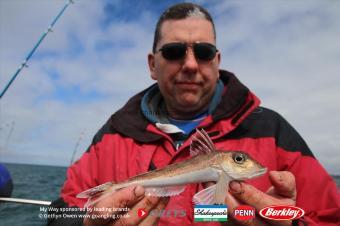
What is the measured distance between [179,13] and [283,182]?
2769 mm

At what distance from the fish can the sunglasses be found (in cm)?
132

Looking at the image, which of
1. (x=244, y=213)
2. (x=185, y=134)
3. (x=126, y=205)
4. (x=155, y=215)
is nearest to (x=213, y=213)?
(x=244, y=213)

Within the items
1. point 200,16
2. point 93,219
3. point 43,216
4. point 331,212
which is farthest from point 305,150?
point 43,216

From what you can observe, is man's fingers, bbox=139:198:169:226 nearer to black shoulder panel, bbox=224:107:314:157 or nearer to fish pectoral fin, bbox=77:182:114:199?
fish pectoral fin, bbox=77:182:114:199

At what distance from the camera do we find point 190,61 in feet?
13.7

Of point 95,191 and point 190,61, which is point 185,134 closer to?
point 190,61

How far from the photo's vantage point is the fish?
9.87 ft

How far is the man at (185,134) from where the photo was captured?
3549mm

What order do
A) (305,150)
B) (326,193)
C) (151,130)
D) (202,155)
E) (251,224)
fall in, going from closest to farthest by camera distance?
(251,224) < (202,155) < (326,193) < (305,150) < (151,130)

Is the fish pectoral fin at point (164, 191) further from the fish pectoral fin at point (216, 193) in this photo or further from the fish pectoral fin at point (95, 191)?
the fish pectoral fin at point (95, 191)

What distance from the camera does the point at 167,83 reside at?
4426mm

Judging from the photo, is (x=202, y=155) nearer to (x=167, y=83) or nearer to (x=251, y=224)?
(x=251, y=224)

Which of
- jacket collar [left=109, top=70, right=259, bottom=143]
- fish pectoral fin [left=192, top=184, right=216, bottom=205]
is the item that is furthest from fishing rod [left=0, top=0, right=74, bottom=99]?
fish pectoral fin [left=192, top=184, right=216, bottom=205]

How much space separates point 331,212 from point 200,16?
2.92 metres
